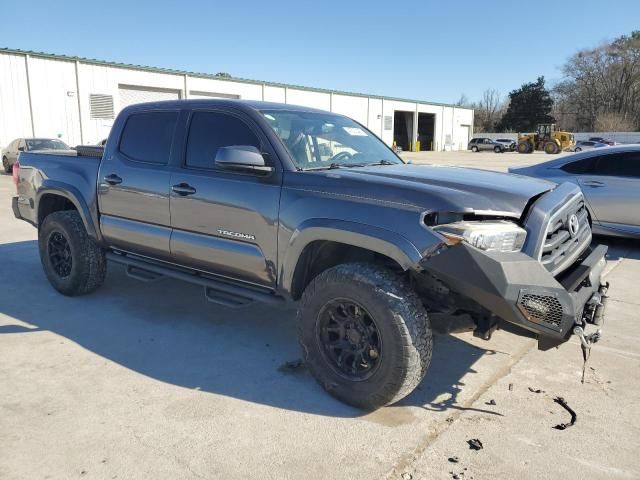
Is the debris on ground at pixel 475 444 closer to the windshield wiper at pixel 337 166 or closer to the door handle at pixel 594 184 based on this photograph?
the windshield wiper at pixel 337 166

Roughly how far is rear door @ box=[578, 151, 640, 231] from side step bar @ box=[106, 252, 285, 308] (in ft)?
19.0

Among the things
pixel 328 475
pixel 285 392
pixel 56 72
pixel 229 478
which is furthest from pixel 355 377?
pixel 56 72

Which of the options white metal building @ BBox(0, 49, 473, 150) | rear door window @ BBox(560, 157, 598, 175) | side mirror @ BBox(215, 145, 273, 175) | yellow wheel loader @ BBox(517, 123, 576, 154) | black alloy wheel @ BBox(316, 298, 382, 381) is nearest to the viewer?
black alloy wheel @ BBox(316, 298, 382, 381)

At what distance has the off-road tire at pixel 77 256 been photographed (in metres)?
5.18

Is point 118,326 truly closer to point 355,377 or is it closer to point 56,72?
point 355,377

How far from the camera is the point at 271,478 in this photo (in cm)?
261

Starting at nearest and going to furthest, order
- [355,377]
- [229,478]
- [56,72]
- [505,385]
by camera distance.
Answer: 1. [229,478]
2. [355,377]
3. [505,385]
4. [56,72]

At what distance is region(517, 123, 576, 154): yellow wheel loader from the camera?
4909cm

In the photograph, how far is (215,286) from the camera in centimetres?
404

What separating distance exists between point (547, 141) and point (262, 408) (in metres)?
52.1

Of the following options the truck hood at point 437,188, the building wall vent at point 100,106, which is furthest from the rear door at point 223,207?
the building wall vent at point 100,106

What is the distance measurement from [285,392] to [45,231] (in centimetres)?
346

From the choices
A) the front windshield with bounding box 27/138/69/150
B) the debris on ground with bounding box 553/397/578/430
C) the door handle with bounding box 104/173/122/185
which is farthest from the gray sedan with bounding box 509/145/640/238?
the front windshield with bounding box 27/138/69/150

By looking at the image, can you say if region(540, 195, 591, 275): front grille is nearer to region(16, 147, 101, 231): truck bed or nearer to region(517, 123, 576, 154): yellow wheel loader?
region(16, 147, 101, 231): truck bed
